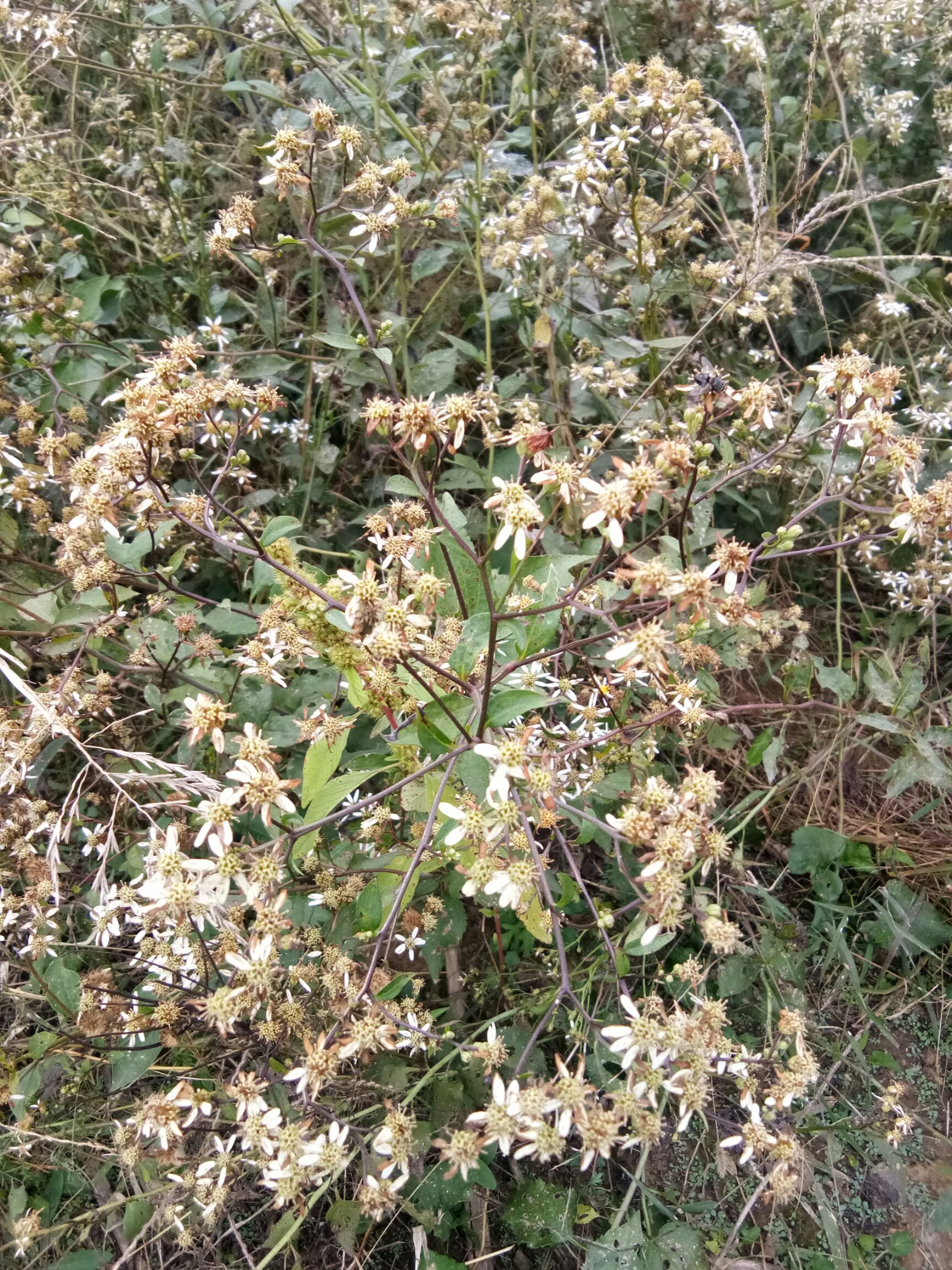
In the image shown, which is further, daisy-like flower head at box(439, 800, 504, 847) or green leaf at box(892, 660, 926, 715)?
green leaf at box(892, 660, 926, 715)

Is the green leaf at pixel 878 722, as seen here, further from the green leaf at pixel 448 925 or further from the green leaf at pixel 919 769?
the green leaf at pixel 448 925

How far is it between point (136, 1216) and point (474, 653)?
5.41 feet

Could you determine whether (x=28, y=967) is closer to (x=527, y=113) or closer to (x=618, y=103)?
(x=618, y=103)

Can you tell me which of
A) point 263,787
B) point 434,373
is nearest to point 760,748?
point 263,787

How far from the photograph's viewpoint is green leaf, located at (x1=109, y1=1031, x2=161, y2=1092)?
6.48 ft

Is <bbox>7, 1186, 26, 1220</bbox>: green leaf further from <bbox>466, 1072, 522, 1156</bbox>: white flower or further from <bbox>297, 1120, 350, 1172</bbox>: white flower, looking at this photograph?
<bbox>466, 1072, 522, 1156</bbox>: white flower

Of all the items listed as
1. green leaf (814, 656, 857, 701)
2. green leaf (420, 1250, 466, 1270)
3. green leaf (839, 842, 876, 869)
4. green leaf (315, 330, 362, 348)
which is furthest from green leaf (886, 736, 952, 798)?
green leaf (315, 330, 362, 348)

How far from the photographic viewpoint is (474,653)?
5.32 ft

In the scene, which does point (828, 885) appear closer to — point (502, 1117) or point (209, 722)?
point (502, 1117)

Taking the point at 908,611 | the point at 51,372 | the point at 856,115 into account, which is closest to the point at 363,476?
the point at 51,372

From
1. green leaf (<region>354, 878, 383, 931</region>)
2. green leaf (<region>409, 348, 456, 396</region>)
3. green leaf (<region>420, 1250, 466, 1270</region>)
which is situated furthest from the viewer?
green leaf (<region>409, 348, 456, 396</region>)

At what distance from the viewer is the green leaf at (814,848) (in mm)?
2479

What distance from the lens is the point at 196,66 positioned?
130 inches

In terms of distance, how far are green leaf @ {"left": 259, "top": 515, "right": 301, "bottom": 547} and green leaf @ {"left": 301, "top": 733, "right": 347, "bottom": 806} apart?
447 mm
